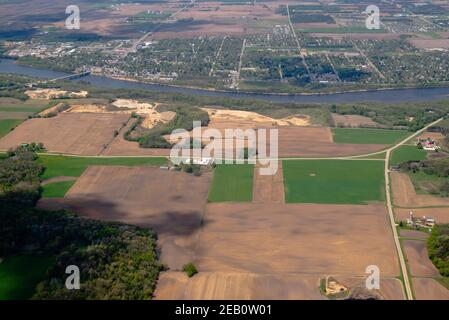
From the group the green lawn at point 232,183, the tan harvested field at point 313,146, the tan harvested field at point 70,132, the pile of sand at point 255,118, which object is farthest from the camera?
the pile of sand at point 255,118

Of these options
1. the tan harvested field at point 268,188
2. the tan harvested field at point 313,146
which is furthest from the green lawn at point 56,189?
the tan harvested field at point 313,146

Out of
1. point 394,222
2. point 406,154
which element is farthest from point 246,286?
point 406,154

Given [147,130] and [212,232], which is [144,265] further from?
[147,130]

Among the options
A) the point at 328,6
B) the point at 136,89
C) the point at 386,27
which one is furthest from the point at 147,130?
the point at 328,6

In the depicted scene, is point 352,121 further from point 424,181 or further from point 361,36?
point 361,36

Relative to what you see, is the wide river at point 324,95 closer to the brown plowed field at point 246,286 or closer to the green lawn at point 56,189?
the green lawn at point 56,189
